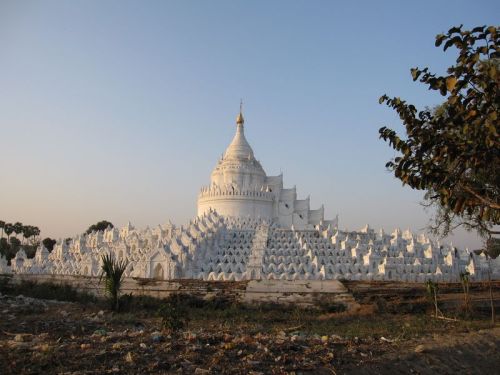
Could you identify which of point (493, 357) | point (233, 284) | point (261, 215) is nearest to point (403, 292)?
point (233, 284)

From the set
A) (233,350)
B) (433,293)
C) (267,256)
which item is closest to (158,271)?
(267,256)

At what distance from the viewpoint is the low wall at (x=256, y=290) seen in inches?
841

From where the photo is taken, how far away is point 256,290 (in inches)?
872

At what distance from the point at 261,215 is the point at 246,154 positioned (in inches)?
357

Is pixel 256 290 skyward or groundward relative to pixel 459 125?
groundward

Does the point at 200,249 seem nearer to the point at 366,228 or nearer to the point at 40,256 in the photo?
the point at 366,228

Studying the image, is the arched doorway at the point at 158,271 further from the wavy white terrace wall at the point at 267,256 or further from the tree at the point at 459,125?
the tree at the point at 459,125

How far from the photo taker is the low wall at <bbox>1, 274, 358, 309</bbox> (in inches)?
841

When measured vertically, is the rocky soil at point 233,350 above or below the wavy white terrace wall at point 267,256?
below

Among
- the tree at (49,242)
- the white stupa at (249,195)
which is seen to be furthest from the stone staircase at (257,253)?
the tree at (49,242)

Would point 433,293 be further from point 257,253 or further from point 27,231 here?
point 27,231

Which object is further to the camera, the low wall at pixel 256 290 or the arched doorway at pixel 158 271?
the arched doorway at pixel 158 271

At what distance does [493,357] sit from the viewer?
12.1 m

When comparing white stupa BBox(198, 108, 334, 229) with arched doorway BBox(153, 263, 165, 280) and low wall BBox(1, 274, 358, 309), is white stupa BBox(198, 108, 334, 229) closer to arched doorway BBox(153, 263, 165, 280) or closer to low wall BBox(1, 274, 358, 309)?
arched doorway BBox(153, 263, 165, 280)
